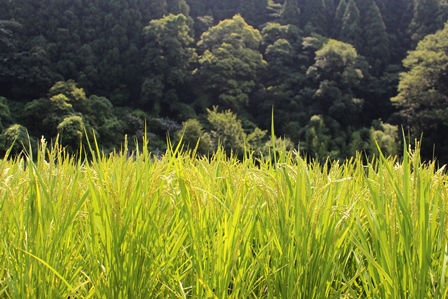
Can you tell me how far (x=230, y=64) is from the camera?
2542cm

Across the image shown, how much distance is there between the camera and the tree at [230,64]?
25219 millimetres

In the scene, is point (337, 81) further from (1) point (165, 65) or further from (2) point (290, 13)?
(1) point (165, 65)

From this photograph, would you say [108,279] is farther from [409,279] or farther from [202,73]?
[202,73]

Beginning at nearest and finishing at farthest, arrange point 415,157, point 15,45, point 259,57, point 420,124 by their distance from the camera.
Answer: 1. point 415,157
2. point 420,124
3. point 15,45
4. point 259,57

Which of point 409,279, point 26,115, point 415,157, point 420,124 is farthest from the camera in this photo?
point 420,124

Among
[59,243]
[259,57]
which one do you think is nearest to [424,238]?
[59,243]

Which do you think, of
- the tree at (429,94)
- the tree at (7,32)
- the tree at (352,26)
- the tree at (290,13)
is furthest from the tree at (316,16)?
the tree at (7,32)

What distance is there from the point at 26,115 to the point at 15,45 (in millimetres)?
6495

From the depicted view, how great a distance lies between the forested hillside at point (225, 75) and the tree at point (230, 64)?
0.08 meters

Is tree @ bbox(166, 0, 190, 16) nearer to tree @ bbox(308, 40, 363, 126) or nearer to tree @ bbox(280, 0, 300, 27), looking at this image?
tree @ bbox(280, 0, 300, 27)

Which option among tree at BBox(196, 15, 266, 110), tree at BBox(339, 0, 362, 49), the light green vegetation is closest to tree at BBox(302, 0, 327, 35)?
tree at BBox(339, 0, 362, 49)

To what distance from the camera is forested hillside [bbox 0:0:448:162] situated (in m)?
20.9

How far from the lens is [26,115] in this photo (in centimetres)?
1950

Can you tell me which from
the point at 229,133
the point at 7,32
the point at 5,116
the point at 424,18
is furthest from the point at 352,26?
the point at 5,116
